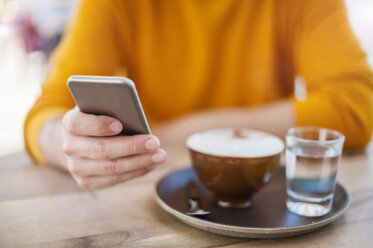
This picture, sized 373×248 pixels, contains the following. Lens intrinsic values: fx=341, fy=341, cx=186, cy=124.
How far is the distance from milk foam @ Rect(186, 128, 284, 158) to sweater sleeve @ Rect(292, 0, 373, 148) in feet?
1.28

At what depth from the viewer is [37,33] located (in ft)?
16.7

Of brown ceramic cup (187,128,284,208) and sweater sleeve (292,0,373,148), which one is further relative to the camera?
sweater sleeve (292,0,373,148)

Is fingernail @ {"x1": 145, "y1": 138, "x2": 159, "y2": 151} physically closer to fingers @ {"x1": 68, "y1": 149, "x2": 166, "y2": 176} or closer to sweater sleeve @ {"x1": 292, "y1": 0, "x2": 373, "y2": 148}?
fingers @ {"x1": 68, "y1": 149, "x2": 166, "y2": 176}

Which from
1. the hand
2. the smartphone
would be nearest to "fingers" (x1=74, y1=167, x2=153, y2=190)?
the hand

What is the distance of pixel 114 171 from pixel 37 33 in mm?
5174

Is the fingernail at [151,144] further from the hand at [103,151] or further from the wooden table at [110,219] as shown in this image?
the wooden table at [110,219]

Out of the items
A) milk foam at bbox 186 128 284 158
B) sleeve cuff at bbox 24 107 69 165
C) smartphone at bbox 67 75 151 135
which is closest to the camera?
smartphone at bbox 67 75 151 135

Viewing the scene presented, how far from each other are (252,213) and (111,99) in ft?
0.95

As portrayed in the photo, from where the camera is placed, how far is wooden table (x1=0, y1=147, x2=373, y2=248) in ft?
1.60

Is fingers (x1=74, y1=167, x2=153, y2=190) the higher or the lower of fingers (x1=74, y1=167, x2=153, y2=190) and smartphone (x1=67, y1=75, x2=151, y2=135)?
the lower

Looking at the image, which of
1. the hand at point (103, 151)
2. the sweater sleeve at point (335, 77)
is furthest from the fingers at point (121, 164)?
the sweater sleeve at point (335, 77)

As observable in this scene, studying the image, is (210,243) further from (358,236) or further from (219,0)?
(219,0)

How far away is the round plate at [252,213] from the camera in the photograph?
0.48m

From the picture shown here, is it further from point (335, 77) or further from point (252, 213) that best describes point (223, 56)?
point (252, 213)
